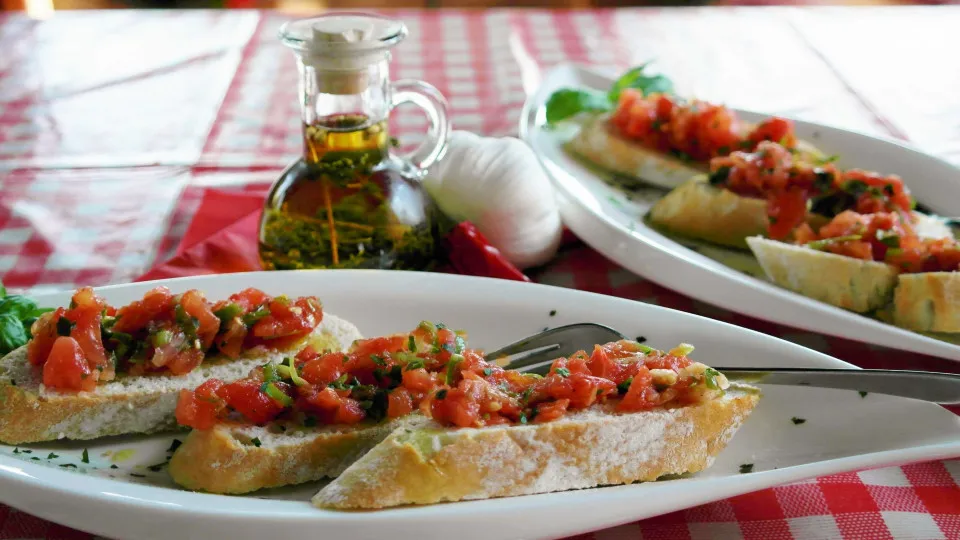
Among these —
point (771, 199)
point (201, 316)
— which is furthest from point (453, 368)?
point (771, 199)

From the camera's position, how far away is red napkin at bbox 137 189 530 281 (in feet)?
9.13

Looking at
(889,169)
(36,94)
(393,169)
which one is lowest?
(36,94)

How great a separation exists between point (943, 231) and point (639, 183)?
1.08 m

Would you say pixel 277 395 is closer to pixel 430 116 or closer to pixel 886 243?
pixel 430 116

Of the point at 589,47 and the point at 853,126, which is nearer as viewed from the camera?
the point at 853,126

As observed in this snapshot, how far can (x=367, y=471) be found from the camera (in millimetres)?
1593

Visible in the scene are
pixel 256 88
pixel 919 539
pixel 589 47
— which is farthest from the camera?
pixel 589 47

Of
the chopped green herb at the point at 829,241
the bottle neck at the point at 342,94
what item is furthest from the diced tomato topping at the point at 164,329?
the chopped green herb at the point at 829,241

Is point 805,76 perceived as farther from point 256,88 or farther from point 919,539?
point 919,539

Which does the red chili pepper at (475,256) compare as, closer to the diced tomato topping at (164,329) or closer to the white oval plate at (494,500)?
the white oval plate at (494,500)

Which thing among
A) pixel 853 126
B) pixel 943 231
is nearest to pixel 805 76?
pixel 853 126

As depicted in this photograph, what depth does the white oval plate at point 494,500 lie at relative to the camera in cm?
152

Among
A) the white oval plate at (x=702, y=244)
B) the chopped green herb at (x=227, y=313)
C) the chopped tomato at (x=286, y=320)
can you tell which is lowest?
the white oval plate at (x=702, y=244)

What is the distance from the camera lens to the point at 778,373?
1984 mm
